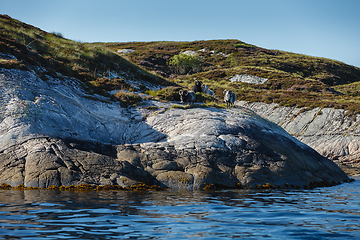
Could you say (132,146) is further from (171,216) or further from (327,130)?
(327,130)

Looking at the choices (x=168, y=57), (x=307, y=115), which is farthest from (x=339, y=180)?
(x=168, y=57)

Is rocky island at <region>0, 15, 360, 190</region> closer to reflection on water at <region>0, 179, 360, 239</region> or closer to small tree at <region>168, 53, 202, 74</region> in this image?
reflection on water at <region>0, 179, 360, 239</region>

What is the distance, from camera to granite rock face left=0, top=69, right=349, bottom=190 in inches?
539

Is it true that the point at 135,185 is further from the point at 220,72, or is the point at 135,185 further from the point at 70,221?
the point at 220,72

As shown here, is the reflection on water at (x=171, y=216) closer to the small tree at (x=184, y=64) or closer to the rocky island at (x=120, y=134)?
the rocky island at (x=120, y=134)

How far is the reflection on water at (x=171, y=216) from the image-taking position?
6.23 meters

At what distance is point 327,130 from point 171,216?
107ft

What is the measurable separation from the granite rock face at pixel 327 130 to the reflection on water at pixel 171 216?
2184cm

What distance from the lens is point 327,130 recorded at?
35.1 metres

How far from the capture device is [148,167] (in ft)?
49.2

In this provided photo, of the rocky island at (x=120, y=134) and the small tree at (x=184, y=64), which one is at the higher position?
the small tree at (x=184, y=64)

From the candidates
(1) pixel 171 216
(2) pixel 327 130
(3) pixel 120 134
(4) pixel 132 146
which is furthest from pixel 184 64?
(1) pixel 171 216

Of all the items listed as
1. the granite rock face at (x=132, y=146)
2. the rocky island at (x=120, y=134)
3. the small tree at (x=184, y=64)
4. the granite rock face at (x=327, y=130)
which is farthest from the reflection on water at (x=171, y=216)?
the small tree at (x=184, y=64)

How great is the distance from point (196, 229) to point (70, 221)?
3069mm
